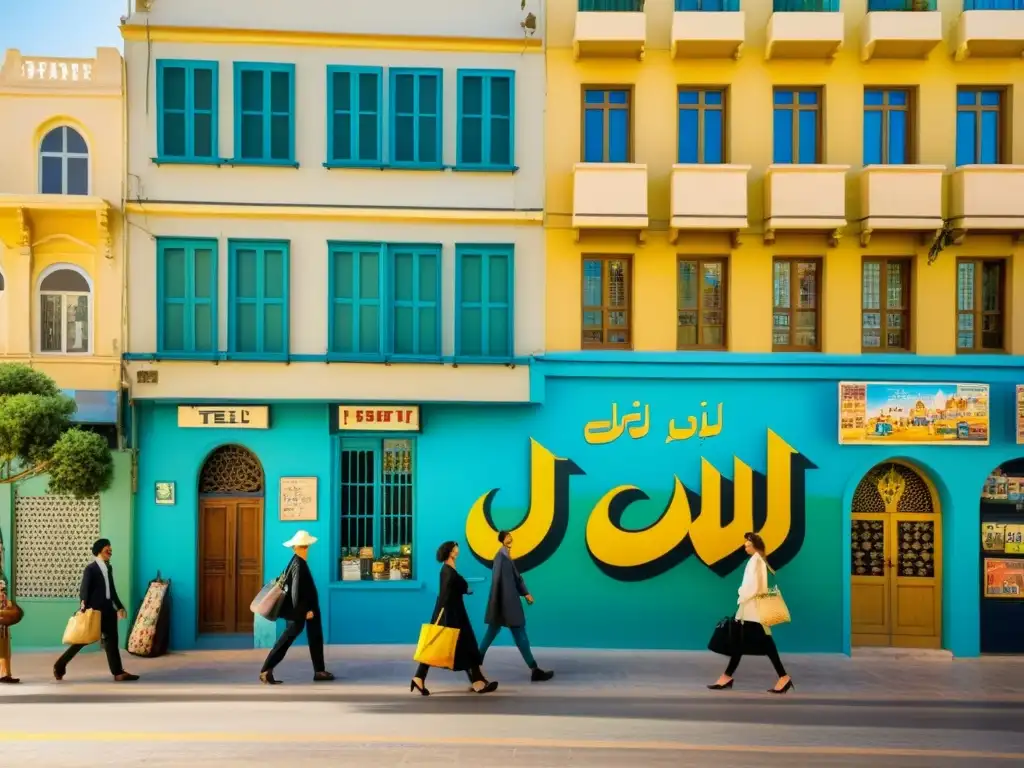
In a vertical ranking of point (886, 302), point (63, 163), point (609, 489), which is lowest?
point (609, 489)

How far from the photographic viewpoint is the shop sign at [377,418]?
1515 cm

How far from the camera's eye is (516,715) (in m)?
11.0

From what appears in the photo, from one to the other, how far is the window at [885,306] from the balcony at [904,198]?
897mm

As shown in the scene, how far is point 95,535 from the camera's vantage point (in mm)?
14828

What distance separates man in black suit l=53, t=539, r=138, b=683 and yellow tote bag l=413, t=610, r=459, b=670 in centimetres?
428

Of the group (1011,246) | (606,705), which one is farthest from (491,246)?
(1011,246)

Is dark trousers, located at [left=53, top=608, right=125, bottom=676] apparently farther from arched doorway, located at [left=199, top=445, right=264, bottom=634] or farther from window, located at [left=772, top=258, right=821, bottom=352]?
window, located at [left=772, top=258, right=821, bottom=352]

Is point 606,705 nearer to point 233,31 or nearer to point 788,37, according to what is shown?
point 788,37

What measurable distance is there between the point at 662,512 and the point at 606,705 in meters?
4.27

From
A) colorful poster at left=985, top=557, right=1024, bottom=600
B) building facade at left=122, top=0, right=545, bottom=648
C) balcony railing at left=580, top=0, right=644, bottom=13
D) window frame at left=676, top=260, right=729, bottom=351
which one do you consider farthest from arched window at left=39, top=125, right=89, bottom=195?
colorful poster at left=985, top=557, right=1024, bottom=600

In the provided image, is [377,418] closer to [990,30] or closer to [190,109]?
[190,109]

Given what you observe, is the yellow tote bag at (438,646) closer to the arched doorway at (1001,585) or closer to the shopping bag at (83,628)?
the shopping bag at (83,628)

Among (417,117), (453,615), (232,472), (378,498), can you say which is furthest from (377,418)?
(417,117)

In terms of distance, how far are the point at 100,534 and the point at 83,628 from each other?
2688 millimetres
